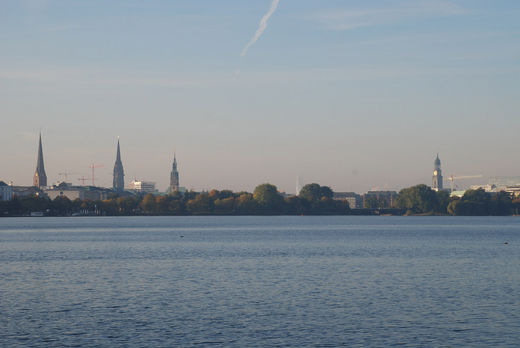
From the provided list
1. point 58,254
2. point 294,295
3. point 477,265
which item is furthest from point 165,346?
point 58,254

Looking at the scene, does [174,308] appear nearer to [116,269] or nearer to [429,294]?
[429,294]

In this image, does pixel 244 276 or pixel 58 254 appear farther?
pixel 58 254

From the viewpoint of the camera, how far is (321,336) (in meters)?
31.2

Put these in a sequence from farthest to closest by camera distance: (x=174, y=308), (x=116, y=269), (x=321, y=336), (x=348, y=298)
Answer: (x=116, y=269), (x=348, y=298), (x=174, y=308), (x=321, y=336)

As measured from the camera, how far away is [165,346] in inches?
1152

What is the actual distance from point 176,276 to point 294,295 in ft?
44.8

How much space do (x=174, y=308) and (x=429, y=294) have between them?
15.2 metres

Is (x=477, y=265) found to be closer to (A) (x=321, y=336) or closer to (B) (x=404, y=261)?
(B) (x=404, y=261)

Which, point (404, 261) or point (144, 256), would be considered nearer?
point (404, 261)

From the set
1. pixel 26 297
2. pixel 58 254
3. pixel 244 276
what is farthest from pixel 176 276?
pixel 58 254

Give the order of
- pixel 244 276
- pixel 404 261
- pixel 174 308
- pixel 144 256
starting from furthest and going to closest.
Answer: pixel 144 256 < pixel 404 261 < pixel 244 276 < pixel 174 308

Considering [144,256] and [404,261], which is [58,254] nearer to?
[144,256]

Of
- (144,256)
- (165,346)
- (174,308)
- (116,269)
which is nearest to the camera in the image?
(165,346)

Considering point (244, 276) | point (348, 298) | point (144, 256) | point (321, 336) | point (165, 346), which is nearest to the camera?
point (165, 346)
